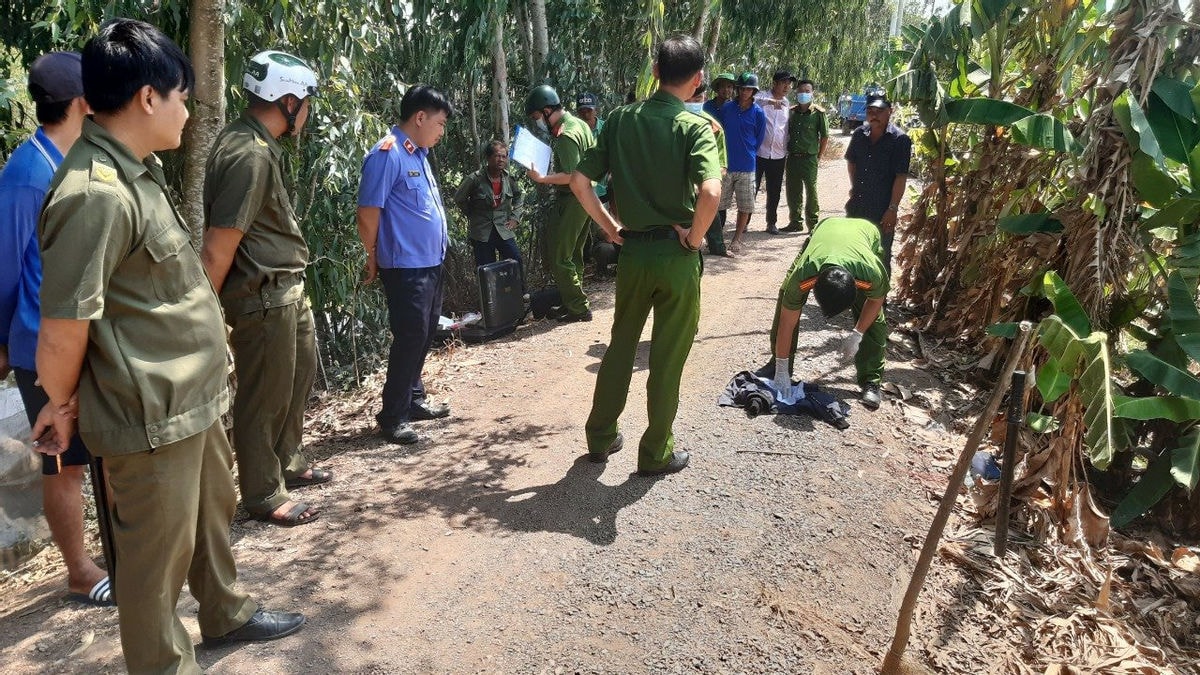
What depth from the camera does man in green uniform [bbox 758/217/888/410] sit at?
5125mm

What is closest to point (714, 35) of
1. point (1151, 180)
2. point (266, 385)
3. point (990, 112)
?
point (990, 112)

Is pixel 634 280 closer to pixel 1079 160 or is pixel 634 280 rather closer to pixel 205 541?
pixel 205 541

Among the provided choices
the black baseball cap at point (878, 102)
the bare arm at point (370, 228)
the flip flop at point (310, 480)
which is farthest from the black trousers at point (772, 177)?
the flip flop at point (310, 480)

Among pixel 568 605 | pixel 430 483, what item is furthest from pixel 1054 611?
pixel 430 483

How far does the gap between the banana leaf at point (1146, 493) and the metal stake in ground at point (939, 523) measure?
1954 millimetres

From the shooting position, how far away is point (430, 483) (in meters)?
4.62

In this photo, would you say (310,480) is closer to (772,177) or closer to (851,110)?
(772,177)

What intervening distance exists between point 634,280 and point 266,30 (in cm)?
279

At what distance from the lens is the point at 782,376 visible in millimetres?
5422

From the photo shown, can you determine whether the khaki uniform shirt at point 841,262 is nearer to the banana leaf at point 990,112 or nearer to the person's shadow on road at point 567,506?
the banana leaf at point 990,112

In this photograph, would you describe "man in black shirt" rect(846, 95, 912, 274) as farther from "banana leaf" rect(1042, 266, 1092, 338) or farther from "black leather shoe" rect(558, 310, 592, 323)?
"banana leaf" rect(1042, 266, 1092, 338)

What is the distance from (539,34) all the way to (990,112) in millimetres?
5113

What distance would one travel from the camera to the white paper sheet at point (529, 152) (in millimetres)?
6809

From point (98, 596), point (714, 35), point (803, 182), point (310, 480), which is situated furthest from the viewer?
point (714, 35)
